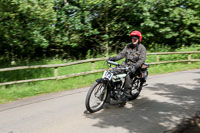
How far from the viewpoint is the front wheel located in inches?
212

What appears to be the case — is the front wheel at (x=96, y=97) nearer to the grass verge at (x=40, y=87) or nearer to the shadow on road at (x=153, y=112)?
the shadow on road at (x=153, y=112)

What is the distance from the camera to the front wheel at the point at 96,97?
5389 mm

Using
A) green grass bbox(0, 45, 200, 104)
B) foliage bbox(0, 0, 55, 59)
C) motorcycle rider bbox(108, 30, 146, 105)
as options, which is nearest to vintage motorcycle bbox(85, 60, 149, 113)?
motorcycle rider bbox(108, 30, 146, 105)

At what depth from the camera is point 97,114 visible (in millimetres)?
5555

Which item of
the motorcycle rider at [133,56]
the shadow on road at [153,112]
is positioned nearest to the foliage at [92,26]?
the motorcycle rider at [133,56]

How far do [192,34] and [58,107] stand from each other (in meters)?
13.2

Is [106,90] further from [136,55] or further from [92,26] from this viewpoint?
[92,26]

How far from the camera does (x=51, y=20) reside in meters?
12.6

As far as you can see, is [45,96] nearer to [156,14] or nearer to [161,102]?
[161,102]

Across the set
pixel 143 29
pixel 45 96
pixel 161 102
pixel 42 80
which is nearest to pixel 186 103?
pixel 161 102

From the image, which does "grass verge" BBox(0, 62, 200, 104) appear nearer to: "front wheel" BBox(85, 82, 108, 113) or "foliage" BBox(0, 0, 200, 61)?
"front wheel" BBox(85, 82, 108, 113)

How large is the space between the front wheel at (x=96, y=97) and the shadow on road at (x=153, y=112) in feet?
0.55

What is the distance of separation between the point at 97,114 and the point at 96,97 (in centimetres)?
43

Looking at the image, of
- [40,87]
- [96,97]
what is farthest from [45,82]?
[96,97]
